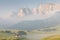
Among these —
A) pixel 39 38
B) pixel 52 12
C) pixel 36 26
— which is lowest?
pixel 39 38

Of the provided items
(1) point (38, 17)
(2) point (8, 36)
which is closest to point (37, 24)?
(1) point (38, 17)

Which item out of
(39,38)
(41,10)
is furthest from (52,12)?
(39,38)

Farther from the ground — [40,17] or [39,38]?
[40,17]

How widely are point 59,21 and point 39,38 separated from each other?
0.80 ft

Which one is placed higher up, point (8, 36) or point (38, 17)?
point (38, 17)

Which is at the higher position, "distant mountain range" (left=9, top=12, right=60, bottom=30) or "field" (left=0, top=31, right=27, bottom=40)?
"distant mountain range" (left=9, top=12, right=60, bottom=30)

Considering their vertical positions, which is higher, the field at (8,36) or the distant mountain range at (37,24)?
the distant mountain range at (37,24)

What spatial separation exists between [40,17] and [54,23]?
144 millimetres

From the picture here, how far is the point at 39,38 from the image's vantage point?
1007 mm

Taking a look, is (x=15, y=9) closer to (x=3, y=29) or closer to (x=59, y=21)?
(x=3, y=29)

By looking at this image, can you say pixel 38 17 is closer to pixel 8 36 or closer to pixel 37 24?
pixel 37 24

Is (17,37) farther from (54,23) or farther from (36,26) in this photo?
(54,23)

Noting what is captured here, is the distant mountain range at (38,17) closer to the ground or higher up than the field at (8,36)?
higher up

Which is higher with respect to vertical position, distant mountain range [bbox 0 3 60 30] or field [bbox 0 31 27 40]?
distant mountain range [bbox 0 3 60 30]
